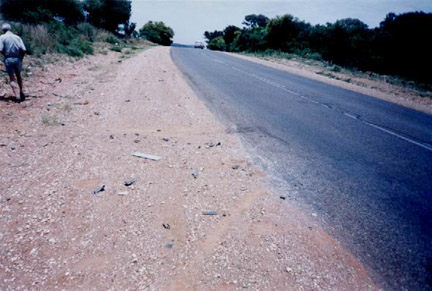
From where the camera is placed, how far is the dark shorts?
7.06 m

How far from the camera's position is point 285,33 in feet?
137

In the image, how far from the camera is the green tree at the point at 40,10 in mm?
26406

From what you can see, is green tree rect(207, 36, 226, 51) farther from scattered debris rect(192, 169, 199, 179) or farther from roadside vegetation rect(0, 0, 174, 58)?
scattered debris rect(192, 169, 199, 179)

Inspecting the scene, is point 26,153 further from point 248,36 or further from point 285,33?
point 248,36

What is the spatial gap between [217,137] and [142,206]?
2940 mm

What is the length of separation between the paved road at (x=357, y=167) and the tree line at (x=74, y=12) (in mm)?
25122

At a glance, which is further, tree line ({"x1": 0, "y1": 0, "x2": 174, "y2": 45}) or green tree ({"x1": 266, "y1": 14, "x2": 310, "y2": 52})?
green tree ({"x1": 266, "y1": 14, "x2": 310, "y2": 52})

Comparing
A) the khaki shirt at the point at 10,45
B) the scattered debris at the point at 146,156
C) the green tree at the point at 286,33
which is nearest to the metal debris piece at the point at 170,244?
the scattered debris at the point at 146,156

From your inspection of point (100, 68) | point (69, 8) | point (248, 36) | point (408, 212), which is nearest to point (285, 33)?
point (248, 36)

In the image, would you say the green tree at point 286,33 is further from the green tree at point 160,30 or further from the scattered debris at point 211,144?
the scattered debris at point 211,144

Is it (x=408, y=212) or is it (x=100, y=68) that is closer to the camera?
(x=408, y=212)

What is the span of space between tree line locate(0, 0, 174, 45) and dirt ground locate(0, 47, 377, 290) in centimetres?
2464

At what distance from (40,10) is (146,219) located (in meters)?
34.7

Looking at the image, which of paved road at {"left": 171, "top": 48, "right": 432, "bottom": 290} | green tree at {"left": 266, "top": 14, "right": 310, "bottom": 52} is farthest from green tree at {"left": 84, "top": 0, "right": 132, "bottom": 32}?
paved road at {"left": 171, "top": 48, "right": 432, "bottom": 290}
